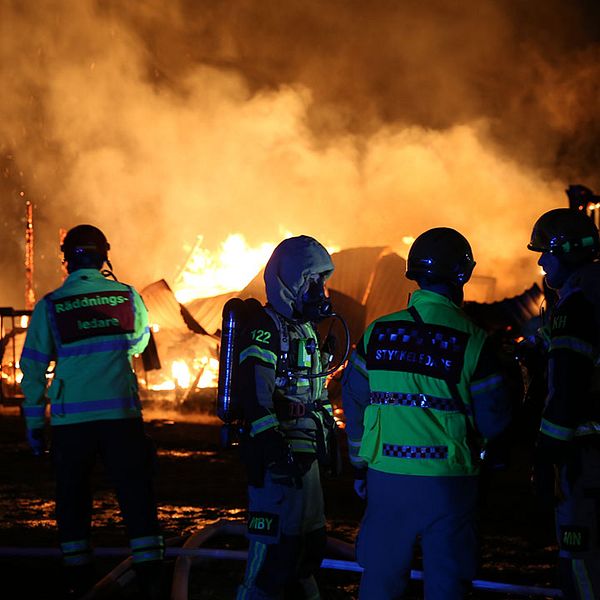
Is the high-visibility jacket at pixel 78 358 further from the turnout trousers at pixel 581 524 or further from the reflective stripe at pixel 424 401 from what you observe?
the turnout trousers at pixel 581 524

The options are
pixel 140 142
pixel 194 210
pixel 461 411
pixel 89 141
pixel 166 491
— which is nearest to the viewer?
pixel 461 411

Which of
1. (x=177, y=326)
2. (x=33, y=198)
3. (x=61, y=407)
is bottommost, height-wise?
(x=61, y=407)

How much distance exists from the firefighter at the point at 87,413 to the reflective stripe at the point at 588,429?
94.8 inches

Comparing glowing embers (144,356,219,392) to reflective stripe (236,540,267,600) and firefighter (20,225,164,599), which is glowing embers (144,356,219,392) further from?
reflective stripe (236,540,267,600)

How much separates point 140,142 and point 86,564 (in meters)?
32.7

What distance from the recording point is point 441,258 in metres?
3.44

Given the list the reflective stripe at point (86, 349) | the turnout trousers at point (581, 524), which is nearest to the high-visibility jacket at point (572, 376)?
the turnout trousers at point (581, 524)

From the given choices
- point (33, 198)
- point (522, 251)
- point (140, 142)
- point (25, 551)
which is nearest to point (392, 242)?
point (522, 251)

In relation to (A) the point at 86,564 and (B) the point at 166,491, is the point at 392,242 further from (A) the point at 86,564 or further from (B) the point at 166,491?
(A) the point at 86,564

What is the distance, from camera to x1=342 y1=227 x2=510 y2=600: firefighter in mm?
3168

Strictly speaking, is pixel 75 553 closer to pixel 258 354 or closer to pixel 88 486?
pixel 88 486

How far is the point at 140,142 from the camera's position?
35375 mm

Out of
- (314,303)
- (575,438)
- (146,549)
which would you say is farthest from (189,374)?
(575,438)

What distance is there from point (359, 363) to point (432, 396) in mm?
427
